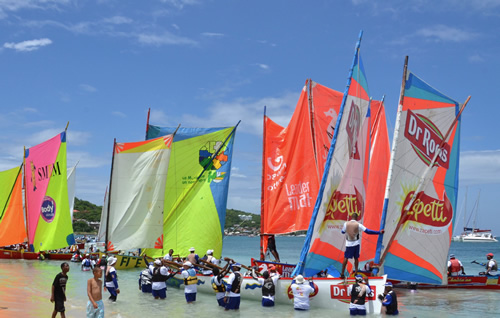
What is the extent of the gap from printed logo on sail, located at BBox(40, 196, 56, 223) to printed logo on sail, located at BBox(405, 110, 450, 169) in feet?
92.7

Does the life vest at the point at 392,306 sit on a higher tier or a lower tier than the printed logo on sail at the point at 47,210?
lower

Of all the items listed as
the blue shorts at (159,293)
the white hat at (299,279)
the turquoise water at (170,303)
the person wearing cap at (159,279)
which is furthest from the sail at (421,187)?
the blue shorts at (159,293)

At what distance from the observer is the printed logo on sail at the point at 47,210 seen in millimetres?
38188

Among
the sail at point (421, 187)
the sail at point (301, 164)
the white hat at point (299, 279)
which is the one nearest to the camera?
the white hat at point (299, 279)

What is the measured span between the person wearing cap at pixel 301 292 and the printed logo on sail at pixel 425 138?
6.14 meters

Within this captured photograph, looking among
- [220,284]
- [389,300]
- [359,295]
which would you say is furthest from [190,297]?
[389,300]

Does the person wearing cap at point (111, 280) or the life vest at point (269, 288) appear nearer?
the life vest at point (269, 288)

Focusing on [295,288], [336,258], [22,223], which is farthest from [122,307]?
[22,223]

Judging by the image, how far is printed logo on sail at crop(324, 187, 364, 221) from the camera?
18625 millimetres

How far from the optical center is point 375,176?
27.6 metres

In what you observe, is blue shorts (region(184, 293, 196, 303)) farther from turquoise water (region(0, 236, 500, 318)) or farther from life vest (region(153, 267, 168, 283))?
life vest (region(153, 267, 168, 283))

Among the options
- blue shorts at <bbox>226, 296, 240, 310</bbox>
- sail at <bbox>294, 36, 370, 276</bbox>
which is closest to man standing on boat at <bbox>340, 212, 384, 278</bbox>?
sail at <bbox>294, 36, 370, 276</bbox>

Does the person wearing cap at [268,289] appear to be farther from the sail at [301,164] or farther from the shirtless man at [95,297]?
the shirtless man at [95,297]

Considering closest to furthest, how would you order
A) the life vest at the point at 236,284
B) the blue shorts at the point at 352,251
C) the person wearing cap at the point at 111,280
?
1. the blue shorts at the point at 352,251
2. the life vest at the point at 236,284
3. the person wearing cap at the point at 111,280
